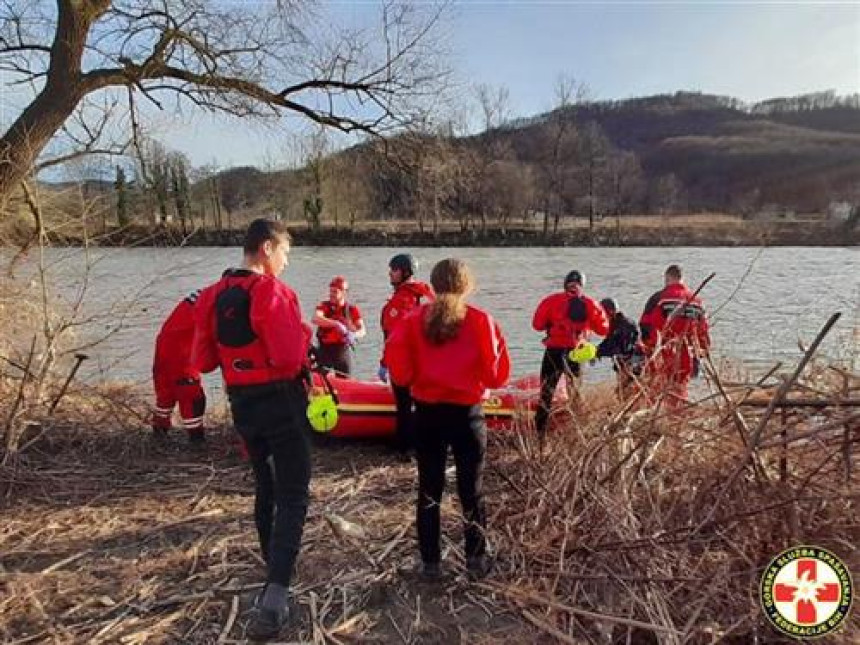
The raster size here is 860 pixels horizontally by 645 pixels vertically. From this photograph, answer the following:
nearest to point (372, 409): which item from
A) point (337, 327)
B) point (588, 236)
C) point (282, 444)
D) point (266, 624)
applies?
point (337, 327)

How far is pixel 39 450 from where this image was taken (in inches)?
204

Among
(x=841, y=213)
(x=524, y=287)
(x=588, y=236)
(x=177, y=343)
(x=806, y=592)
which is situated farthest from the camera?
(x=841, y=213)

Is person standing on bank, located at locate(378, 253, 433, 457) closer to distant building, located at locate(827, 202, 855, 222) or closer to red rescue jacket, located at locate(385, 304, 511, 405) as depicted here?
red rescue jacket, located at locate(385, 304, 511, 405)

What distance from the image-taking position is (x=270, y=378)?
2.86 meters

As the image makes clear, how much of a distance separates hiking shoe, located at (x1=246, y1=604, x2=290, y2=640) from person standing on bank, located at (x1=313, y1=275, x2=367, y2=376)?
384 centimetres

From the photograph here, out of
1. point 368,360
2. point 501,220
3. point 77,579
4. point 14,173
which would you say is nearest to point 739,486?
point 77,579

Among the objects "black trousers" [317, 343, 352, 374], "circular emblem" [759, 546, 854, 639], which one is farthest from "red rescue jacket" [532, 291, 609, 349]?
"circular emblem" [759, 546, 854, 639]

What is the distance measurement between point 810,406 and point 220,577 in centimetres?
285

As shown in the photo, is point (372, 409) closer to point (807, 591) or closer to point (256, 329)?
point (256, 329)

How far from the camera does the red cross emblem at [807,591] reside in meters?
2.55

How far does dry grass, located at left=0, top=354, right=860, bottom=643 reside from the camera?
9.27ft

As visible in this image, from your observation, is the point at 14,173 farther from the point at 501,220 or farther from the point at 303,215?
the point at 501,220

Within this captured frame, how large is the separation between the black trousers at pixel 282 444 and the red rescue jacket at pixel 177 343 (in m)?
2.81

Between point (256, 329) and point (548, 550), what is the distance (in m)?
1.71
